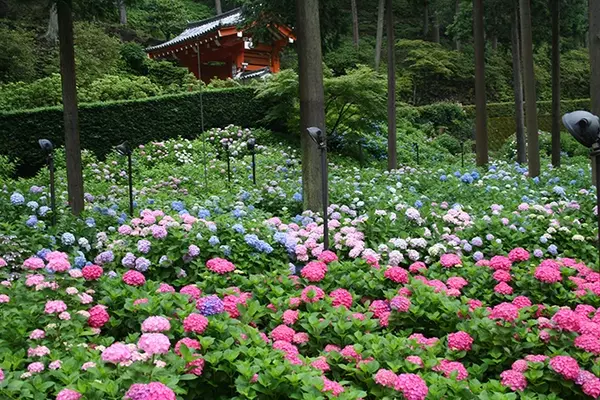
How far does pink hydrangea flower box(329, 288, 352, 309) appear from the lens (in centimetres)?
413

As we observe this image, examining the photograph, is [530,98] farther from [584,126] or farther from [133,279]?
[133,279]

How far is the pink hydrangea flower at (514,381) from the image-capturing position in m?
3.06

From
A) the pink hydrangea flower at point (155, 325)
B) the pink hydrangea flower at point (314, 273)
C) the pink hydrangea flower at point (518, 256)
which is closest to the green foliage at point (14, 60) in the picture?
the pink hydrangea flower at point (314, 273)

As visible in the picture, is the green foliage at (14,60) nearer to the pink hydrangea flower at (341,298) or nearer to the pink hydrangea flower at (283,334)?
the pink hydrangea flower at (341,298)

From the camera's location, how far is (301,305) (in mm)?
4109

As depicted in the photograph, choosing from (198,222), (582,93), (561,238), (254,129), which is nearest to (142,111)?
(254,129)

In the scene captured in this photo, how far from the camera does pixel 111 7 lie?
8.05 meters

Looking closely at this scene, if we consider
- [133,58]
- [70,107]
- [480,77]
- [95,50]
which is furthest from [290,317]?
[133,58]

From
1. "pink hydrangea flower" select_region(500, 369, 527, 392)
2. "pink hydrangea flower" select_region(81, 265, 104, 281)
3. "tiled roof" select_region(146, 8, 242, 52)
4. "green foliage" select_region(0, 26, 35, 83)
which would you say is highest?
"tiled roof" select_region(146, 8, 242, 52)

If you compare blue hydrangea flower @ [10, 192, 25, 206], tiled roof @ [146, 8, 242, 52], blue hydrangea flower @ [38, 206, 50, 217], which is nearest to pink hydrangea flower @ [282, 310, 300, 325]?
blue hydrangea flower @ [38, 206, 50, 217]

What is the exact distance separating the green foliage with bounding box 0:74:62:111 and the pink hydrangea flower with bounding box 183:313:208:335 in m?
13.2

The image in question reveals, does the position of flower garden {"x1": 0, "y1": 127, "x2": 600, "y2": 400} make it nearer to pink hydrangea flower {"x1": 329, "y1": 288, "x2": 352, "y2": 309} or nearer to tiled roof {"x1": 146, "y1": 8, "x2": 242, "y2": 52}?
pink hydrangea flower {"x1": 329, "y1": 288, "x2": 352, "y2": 309}

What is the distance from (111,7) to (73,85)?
1.28 meters

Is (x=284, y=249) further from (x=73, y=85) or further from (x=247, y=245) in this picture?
(x=73, y=85)
